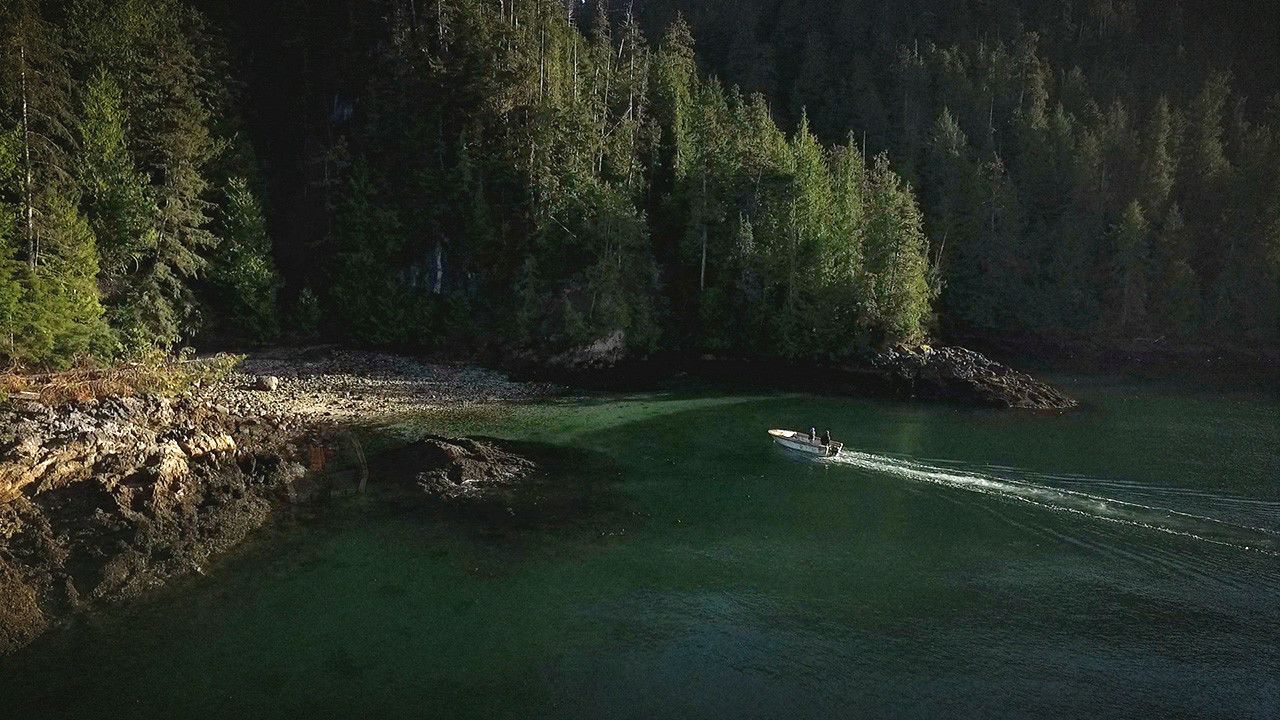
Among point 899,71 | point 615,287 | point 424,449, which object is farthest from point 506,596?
point 899,71

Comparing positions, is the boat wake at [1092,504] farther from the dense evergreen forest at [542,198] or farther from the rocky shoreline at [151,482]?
the dense evergreen forest at [542,198]

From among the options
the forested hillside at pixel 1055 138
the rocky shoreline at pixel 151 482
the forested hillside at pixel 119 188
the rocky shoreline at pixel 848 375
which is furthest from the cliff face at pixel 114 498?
the forested hillside at pixel 1055 138

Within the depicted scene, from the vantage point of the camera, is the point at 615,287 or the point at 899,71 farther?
the point at 899,71

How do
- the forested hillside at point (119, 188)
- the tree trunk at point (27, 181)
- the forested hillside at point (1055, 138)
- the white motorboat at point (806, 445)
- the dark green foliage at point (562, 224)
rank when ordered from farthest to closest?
1. the forested hillside at point (1055, 138)
2. the dark green foliage at point (562, 224)
3. the tree trunk at point (27, 181)
4. the forested hillside at point (119, 188)
5. the white motorboat at point (806, 445)

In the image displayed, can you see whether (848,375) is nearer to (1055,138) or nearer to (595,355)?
(595,355)

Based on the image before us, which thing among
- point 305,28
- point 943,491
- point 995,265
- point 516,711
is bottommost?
point 516,711

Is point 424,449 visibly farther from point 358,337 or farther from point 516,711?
point 358,337
